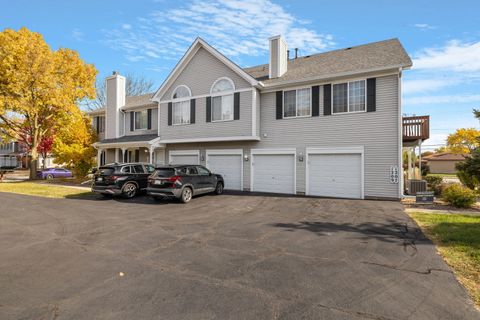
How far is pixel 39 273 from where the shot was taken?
4711 millimetres

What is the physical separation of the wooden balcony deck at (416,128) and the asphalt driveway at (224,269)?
20.5 ft

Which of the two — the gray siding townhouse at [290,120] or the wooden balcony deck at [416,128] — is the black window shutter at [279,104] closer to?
the gray siding townhouse at [290,120]

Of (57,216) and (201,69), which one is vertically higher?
(201,69)

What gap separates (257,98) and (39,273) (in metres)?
13.3

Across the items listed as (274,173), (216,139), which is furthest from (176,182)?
(274,173)

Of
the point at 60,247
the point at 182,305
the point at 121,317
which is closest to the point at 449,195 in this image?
the point at 182,305

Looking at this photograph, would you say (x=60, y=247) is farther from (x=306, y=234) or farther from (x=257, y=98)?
(x=257, y=98)

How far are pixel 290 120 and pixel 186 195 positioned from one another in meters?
6.99

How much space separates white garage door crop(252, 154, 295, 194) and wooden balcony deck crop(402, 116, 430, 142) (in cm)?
575

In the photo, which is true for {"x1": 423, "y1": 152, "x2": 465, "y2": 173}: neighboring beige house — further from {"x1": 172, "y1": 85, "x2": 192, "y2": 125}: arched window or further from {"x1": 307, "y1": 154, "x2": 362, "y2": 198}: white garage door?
{"x1": 172, "y1": 85, "x2": 192, "y2": 125}: arched window

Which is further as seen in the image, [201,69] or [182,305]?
[201,69]

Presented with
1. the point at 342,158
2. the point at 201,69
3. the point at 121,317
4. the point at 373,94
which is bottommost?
the point at 121,317

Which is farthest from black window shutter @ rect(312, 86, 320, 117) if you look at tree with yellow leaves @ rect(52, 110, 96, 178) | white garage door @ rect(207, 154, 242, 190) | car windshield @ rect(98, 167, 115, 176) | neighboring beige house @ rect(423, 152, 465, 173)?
neighboring beige house @ rect(423, 152, 465, 173)

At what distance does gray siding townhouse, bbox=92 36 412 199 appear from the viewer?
12938mm
